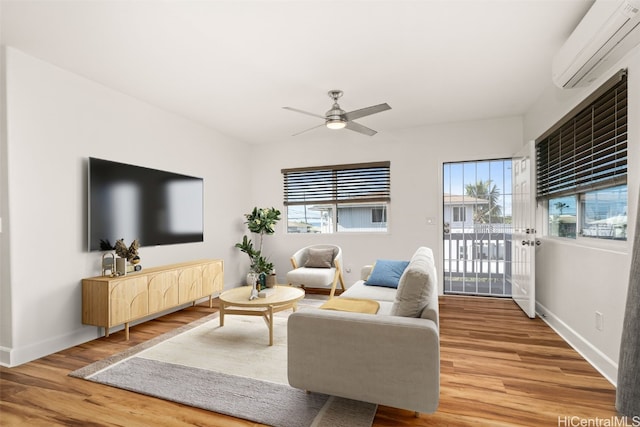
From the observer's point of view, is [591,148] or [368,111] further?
[368,111]

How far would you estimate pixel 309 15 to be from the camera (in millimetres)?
2199

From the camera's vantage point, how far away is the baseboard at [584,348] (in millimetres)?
2238

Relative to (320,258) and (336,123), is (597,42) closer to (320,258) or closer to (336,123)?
(336,123)

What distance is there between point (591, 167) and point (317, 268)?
133 inches

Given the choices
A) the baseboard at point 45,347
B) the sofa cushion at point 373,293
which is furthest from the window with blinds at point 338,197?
the baseboard at point 45,347

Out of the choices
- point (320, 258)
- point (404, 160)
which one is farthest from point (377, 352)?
point (404, 160)

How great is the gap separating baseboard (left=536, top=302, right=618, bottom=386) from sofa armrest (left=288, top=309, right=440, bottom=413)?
1388mm

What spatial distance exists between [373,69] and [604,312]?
2.70 metres

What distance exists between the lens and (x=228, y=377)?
7.63ft

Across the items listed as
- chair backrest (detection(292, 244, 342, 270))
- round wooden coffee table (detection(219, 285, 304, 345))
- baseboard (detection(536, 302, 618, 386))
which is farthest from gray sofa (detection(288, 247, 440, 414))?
chair backrest (detection(292, 244, 342, 270))

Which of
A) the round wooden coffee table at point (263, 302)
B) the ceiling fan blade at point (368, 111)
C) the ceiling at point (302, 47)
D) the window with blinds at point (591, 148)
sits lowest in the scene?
the round wooden coffee table at point (263, 302)

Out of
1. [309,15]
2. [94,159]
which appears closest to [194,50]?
[309,15]

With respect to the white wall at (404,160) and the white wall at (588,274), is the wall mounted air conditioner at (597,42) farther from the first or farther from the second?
the white wall at (404,160)

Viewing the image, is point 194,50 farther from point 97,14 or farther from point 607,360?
point 607,360
